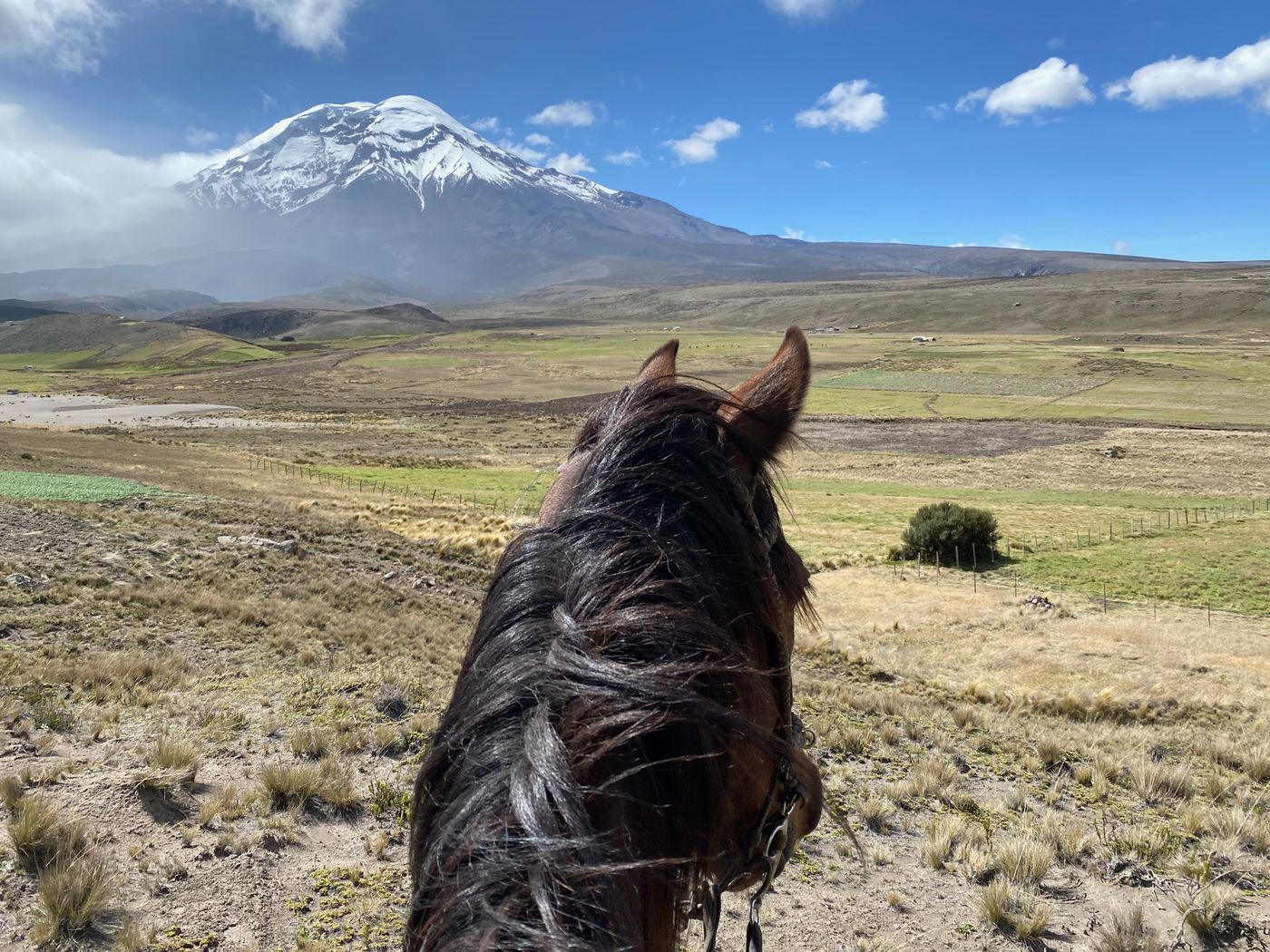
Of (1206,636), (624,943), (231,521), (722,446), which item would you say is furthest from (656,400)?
(231,521)

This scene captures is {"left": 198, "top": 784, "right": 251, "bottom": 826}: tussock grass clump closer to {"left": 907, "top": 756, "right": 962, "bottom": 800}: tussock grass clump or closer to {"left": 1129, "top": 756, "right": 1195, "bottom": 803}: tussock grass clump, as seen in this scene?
{"left": 907, "top": 756, "right": 962, "bottom": 800}: tussock grass clump

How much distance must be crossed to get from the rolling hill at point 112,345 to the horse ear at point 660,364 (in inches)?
4814

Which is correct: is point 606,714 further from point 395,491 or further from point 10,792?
point 395,491

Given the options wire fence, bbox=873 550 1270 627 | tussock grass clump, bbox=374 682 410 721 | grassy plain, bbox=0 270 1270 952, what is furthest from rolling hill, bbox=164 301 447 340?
tussock grass clump, bbox=374 682 410 721

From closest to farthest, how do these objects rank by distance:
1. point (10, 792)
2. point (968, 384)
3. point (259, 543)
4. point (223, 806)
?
point (10, 792) → point (223, 806) → point (259, 543) → point (968, 384)

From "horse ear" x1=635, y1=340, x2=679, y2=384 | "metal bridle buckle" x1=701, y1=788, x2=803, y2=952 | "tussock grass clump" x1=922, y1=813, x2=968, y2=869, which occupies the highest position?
"horse ear" x1=635, y1=340, x2=679, y2=384

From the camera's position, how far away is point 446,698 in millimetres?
7316

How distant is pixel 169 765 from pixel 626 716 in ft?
16.7

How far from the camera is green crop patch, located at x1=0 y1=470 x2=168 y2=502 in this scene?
19.8 meters

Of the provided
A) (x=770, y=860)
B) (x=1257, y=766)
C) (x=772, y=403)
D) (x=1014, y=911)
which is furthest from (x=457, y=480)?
(x=770, y=860)

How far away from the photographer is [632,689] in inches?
46.3

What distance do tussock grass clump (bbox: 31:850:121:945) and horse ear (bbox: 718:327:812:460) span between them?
3764 millimetres

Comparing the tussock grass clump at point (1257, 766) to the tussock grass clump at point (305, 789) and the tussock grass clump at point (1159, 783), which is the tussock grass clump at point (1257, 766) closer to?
the tussock grass clump at point (1159, 783)

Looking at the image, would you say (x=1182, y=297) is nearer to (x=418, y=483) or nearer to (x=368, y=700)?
(x=418, y=483)
